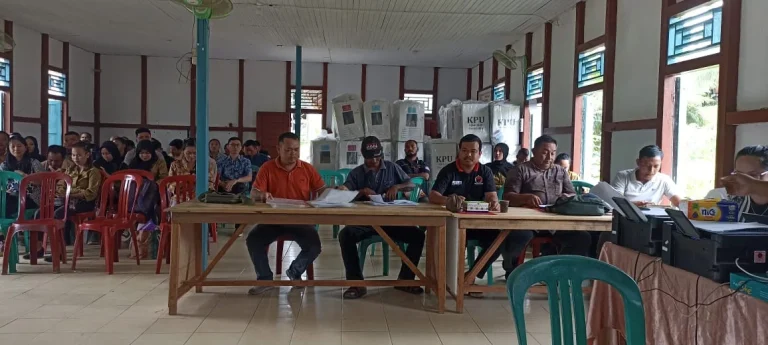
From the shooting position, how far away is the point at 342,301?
4.06 meters

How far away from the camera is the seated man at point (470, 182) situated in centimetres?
423

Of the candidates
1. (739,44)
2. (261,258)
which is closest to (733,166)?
(739,44)

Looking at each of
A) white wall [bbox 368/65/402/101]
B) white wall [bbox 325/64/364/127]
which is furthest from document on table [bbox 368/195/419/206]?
white wall [bbox 368/65/402/101]

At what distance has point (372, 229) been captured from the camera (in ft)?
14.3

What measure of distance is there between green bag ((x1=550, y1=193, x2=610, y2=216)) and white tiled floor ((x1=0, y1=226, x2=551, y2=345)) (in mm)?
736

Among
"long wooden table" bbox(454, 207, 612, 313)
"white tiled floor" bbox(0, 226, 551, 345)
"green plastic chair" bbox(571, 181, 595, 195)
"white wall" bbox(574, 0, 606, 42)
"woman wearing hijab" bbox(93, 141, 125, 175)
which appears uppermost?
"white wall" bbox(574, 0, 606, 42)

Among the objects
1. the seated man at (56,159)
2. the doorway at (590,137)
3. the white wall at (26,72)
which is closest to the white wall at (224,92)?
the white wall at (26,72)

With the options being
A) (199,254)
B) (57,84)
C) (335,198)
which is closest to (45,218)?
(199,254)

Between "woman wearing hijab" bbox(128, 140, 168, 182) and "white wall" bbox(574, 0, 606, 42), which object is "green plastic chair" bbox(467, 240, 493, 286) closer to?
"white wall" bbox(574, 0, 606, 42)

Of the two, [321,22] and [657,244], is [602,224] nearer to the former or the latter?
[657,244]

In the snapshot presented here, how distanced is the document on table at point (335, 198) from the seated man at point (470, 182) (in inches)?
25.7

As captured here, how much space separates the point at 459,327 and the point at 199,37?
2.99m

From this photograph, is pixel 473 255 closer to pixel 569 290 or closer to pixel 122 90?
pixel 569 290

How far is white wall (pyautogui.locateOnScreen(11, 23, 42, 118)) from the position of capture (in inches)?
356
